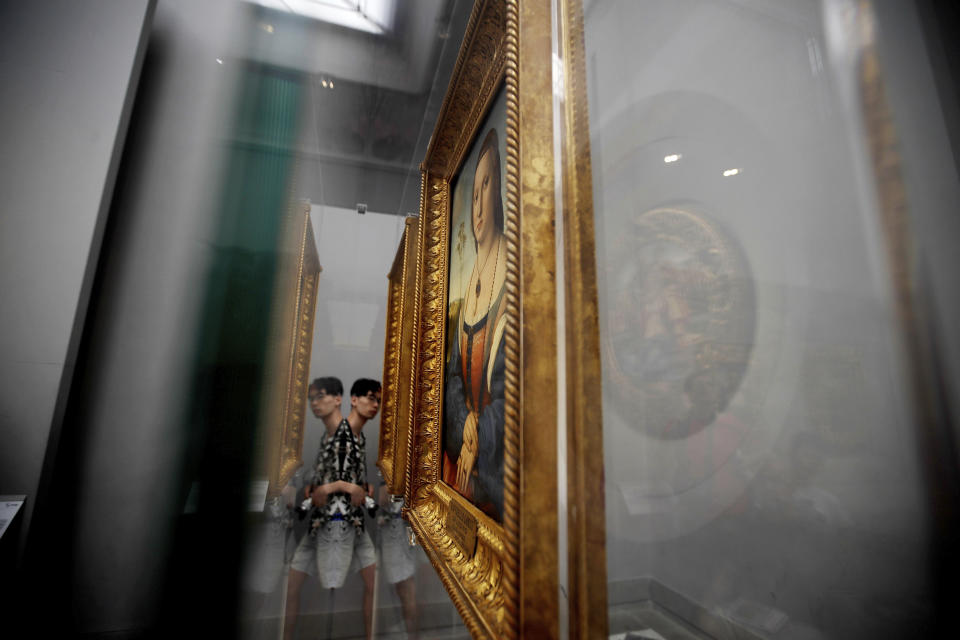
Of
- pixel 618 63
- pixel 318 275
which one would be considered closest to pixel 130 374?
pixel 318 275

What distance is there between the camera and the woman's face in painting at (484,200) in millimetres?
1027

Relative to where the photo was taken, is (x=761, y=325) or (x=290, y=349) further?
(x=290, y=349)

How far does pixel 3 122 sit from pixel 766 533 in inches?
91.2

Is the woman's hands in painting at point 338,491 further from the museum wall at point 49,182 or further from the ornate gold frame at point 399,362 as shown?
the museum wall at point 49,182

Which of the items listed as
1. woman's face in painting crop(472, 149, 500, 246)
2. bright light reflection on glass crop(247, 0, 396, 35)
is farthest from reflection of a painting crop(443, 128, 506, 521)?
bright light reflection on glass crop(247, 0, 396, 35)

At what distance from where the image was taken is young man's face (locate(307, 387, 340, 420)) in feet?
4.10

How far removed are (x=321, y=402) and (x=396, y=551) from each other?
0.55 m

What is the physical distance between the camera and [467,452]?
3.35ft

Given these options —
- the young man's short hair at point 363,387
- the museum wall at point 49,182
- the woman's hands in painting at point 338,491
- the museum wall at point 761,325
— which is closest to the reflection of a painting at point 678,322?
the museum wall at point 761,325

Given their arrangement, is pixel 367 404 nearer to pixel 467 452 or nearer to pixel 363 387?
pixel 363 387

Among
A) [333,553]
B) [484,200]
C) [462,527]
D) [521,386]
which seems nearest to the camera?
[521,386]

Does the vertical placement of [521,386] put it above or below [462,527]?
above

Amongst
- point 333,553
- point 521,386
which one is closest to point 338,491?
point 333,553

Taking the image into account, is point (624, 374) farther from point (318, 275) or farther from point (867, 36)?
point (318, 275)
